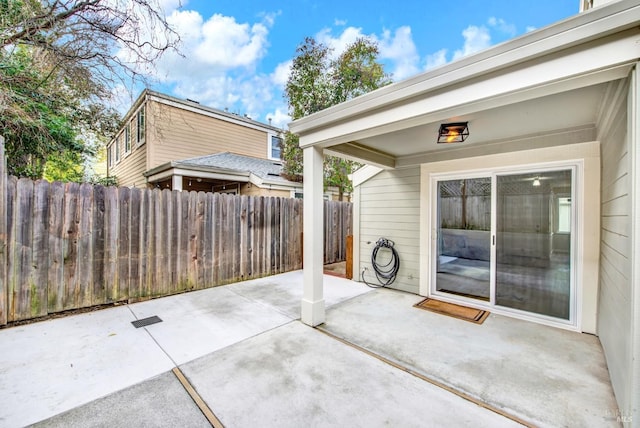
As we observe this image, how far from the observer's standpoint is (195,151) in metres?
9.22

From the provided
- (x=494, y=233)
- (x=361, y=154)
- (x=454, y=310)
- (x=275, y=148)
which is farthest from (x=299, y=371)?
(x=275, y=148)

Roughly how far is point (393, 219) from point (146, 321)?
4.14 m

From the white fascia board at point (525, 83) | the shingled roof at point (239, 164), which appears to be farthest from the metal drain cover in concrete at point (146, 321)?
the shingled roof at point (239, 164)

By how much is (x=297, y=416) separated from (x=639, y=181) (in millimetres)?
2488

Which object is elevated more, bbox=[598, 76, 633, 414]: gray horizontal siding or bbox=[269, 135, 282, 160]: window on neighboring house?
bbox=[269, 135, 282, 160]: window on neighboring house

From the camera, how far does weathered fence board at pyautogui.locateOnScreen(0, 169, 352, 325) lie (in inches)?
129

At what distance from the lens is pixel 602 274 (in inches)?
114

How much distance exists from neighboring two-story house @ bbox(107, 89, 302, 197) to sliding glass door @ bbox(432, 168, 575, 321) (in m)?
5.79

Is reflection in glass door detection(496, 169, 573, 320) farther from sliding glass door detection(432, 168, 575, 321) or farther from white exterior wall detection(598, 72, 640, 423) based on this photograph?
white exterior wall detection(598, 72, 640, 423)

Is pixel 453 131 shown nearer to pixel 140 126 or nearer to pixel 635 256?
pixel 635 256

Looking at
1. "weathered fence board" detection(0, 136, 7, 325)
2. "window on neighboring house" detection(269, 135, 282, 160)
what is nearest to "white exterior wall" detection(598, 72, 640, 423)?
"weathered fence board" detection(0, 136, 7, 325)

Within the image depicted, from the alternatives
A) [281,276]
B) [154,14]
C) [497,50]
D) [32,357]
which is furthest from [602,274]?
[154,14]

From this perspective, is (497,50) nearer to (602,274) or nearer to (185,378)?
(602,274)

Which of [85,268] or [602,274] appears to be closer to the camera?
[602,274]
